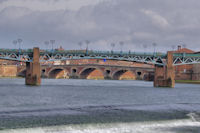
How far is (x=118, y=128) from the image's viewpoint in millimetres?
24859

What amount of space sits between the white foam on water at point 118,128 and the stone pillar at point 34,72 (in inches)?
2369

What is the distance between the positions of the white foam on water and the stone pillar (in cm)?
6019

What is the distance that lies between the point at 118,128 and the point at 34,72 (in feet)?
203

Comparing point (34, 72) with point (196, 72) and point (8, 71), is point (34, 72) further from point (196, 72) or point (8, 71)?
point (8, 71)

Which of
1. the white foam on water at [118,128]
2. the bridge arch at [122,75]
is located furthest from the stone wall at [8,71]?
the white foam on water at [118,128]

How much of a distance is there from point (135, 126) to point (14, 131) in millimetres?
9381

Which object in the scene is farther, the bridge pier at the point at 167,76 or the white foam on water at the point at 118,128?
the bridge pier at the point at 167,76

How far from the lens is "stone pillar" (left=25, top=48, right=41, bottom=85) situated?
3294 inches

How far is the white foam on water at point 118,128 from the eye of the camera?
22827mm

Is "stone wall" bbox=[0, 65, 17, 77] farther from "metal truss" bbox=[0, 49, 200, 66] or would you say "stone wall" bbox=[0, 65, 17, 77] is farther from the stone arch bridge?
"metal truss" bbox=[0, 49, 200, 66]

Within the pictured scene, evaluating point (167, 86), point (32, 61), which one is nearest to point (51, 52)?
point (32, 61)

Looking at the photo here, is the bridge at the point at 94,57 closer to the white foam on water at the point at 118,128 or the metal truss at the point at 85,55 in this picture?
the metal truss at the point at 85,55

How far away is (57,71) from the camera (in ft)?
641

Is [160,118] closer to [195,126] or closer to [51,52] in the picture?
[195,126]
